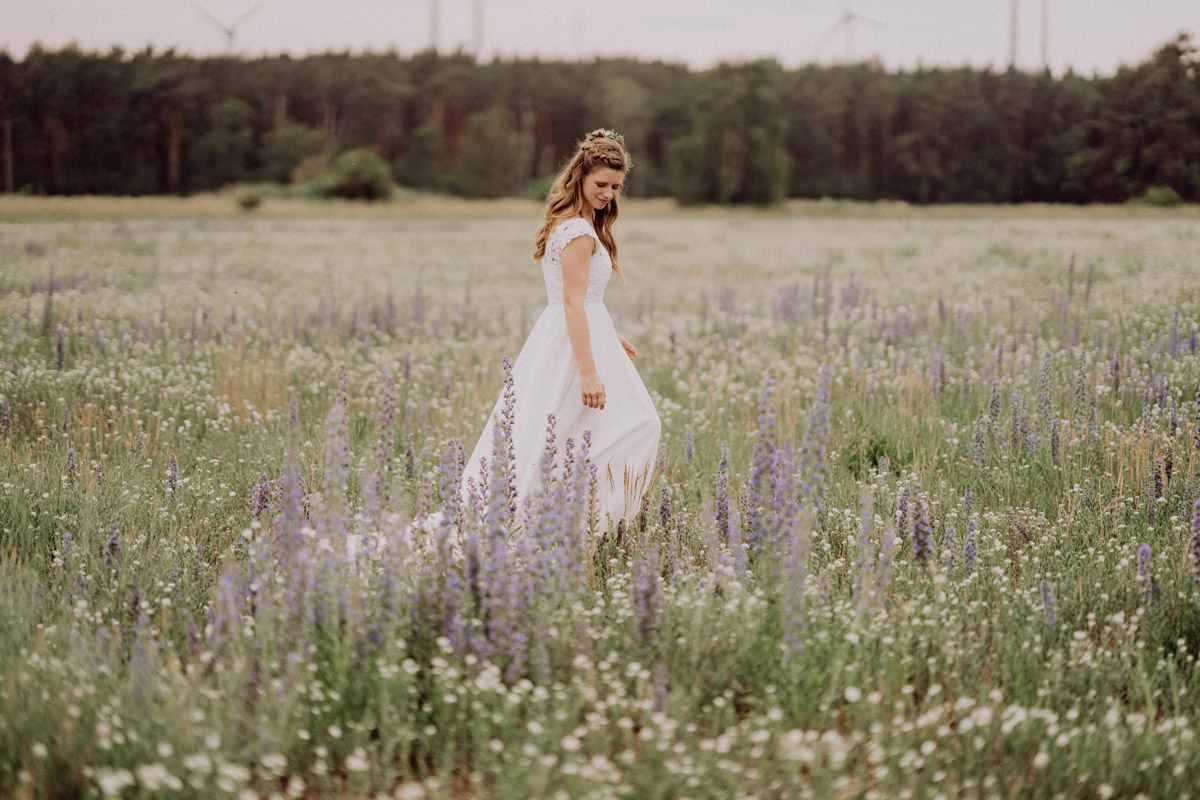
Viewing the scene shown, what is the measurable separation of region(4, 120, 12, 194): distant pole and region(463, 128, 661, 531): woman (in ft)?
113

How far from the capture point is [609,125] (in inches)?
3236

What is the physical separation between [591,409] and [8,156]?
123 ft

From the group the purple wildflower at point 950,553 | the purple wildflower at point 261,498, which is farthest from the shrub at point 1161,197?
the purple wildflower at point 261,498

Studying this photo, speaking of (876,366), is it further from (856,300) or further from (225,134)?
(225,134)

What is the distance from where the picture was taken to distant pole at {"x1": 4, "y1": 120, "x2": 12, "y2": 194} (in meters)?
31.4

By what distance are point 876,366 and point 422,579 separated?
592 cm

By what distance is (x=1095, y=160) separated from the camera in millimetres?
48906

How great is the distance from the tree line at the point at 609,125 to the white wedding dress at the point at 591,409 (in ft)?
118

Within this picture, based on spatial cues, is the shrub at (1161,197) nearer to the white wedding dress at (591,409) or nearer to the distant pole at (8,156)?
the white wedding dress at (591,409)

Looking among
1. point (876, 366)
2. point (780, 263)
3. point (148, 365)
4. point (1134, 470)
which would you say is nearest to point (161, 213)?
point (780, 263)

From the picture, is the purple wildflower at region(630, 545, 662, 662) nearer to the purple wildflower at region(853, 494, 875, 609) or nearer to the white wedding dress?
the purple wildflower at region(853, 494, 875, 609)

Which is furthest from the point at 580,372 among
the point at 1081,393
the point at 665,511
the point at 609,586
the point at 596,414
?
the point at 1081,393

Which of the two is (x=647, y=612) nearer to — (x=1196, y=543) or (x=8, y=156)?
(x=1196, y=543)

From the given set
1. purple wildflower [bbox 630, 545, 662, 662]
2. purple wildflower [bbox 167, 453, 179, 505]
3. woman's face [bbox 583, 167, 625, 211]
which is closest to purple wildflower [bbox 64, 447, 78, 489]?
purple wildflower [bbox 167, 453, 179, 505]
